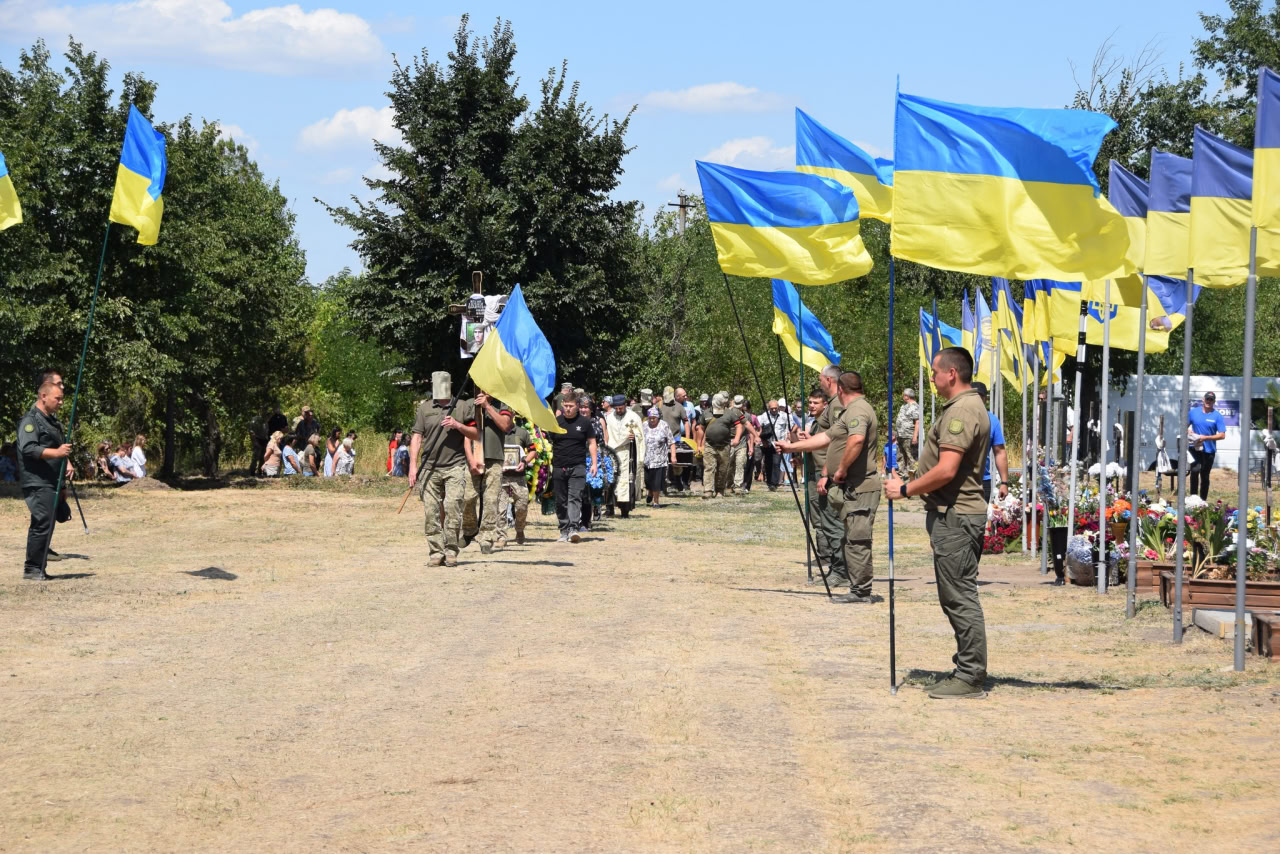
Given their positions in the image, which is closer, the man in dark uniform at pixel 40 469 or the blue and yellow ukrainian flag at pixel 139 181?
the man in dark uniform at pixel 40 469

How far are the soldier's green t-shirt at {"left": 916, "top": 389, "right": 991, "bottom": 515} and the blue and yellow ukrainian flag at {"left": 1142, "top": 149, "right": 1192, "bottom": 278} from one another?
11.8ft

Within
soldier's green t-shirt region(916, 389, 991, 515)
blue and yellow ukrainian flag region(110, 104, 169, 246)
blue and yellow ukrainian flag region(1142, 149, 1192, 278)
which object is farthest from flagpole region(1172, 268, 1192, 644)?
blue and yellow ukrainian flag region(110, 104, 169, 246)

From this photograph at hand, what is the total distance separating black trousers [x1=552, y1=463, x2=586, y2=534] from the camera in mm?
20391

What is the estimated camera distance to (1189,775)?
724cm

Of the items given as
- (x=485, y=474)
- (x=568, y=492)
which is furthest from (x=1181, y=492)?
(x=568, y=492)

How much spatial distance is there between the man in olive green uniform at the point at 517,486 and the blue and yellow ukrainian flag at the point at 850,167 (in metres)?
5.24

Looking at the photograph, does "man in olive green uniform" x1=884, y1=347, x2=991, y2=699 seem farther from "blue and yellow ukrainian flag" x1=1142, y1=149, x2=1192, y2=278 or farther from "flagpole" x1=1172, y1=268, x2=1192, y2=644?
"blue and yellow ukrainian flag" x1=1142, y1=149, x2=1192, y2=278

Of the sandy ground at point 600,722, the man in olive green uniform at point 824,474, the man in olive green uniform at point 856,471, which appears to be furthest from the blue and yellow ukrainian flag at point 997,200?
the man in olive green uniform at point 824,474

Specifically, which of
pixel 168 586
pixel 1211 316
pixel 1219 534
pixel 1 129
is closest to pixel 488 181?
pixel 1 129

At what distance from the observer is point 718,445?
32500 mm

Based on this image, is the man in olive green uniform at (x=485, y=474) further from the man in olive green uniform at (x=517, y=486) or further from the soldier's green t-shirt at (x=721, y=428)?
the soldier's green t-shirt at (x=721, y=428)

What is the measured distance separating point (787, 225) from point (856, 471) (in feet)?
7.59

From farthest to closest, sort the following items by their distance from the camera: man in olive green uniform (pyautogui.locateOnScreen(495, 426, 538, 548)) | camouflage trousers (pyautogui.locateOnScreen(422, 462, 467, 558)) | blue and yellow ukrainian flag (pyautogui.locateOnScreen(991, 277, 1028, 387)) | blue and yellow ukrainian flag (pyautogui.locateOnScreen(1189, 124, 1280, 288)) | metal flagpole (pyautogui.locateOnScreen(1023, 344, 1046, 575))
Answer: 1. blue and yellow ukrainian flag (pyautogui.locateOnScreen(991, 277, 1028, 387))
2. man in olive green uniform (pyautogui.locateOnScreen(495, 426, 538, 548))
3. metal flagpole (pyautogui.locateOnScreen(1023, 344, 1046, 575))
4. camouflage trousers (pyautogui.locateOnScreen(422, 462, 467, 558))
5. blue and yellow ukrainian flag (pyautogui.locateOnScreen(1189, 124, 1280, 288))

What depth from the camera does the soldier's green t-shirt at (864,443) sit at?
13633 millimetres
